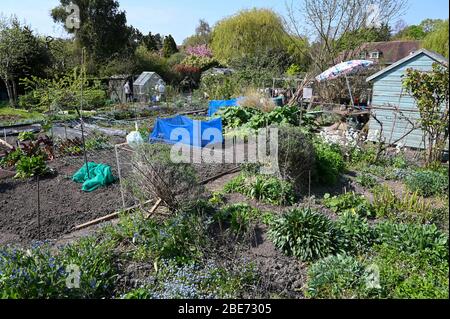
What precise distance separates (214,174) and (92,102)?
12.9m

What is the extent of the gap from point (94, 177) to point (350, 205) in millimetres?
4717

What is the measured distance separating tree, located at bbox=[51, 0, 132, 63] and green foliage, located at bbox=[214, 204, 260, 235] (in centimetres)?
2338

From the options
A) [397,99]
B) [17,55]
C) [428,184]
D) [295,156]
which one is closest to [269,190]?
[295,156]

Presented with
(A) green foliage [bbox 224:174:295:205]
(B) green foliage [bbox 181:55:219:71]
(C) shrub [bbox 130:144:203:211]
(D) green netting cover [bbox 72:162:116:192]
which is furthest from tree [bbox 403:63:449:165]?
(B) green foliage [bbox 181:55:219:71]

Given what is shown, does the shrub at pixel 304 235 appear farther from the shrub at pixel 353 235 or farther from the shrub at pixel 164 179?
the shrub at pixel 164 179

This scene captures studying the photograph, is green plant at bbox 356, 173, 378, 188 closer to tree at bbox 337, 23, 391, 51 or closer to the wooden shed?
the wooden shed

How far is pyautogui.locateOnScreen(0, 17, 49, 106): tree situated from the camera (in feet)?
A: 60.8

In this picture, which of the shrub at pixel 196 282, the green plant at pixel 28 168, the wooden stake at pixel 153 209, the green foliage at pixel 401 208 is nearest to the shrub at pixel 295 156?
the green foliage at pixel 401 208

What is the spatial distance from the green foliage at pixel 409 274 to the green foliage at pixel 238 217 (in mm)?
1607

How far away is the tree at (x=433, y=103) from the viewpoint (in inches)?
286

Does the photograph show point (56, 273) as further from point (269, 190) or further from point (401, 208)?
point (401, 208)

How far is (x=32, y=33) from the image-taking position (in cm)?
2148

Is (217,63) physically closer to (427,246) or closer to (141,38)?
(141,38)

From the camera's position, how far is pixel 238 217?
15.6 ft
